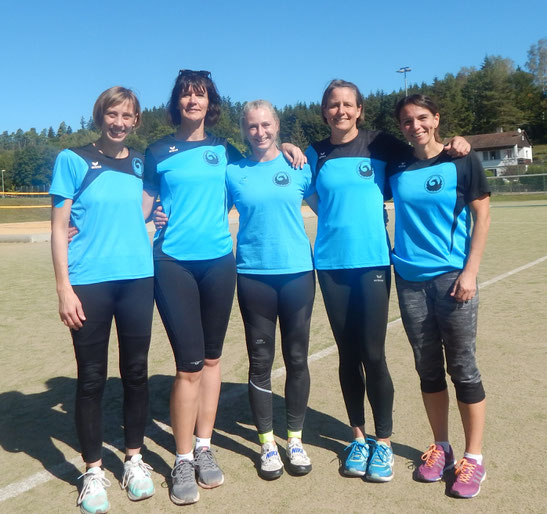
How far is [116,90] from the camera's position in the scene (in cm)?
331

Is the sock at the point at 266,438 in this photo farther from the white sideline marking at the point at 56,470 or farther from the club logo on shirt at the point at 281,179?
the club logo on shirt at the point at 281,179

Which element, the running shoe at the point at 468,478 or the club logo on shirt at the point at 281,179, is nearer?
the running shoe at the point at 468,478

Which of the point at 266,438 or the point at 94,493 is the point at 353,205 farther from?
the point at 94,493

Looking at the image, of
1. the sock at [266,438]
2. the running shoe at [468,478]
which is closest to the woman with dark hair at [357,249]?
the running shoe at [468,478]

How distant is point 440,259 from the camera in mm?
3195

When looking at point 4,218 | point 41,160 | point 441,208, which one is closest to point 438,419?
point 441,208

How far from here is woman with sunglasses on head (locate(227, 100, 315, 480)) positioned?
3393mm

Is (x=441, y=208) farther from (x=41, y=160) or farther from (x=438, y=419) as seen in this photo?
(x=41, y=160)

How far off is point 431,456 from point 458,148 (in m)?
1.80

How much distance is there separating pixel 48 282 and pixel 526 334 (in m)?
8.54

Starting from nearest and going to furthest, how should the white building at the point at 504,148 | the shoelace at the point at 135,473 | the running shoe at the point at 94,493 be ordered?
the running shoe at the point at 94,493, the shoelace at the point at 135,473, the white building at the point at 504,148

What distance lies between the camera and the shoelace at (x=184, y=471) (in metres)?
3.25

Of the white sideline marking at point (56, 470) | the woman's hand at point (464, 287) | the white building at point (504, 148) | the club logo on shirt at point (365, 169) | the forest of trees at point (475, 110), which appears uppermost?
the forest of trees at point (475, 110)

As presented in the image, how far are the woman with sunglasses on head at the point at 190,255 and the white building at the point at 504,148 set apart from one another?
3191 inches
